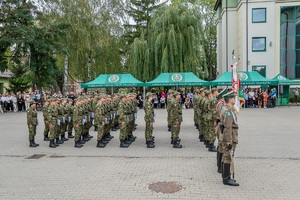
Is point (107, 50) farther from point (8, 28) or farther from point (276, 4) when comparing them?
point (276, 4)

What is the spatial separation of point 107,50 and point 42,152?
24182 mm

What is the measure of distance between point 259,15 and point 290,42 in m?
4.30

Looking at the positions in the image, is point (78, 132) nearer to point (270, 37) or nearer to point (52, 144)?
point (52, 144)

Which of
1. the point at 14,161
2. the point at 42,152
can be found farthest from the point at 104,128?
the point at 14,161

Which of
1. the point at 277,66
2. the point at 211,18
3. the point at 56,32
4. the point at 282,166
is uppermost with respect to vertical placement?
the point at 211,18

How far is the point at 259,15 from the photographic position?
110 feet

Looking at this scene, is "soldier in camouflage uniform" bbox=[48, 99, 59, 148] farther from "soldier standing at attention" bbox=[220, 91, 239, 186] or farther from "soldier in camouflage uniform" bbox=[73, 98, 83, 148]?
"soldier standing at attention" bbox=[220, 91, 239, 186]

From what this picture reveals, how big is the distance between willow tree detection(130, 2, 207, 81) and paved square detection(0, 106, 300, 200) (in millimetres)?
17550

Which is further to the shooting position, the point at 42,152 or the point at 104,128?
the point at 104,128

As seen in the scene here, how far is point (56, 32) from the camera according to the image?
26.6 m

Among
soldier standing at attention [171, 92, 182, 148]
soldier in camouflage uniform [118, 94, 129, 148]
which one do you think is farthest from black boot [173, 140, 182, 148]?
soldier in camouflage uniform [118, 94, 129, 148]

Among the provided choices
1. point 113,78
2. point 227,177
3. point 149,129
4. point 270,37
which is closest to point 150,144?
point 149,129

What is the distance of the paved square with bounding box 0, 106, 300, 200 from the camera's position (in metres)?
6.25

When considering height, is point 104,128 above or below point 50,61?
below
